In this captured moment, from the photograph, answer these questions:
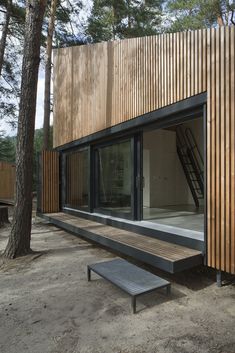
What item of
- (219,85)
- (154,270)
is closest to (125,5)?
(219,85)

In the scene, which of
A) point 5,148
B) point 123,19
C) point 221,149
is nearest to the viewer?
point 221,149

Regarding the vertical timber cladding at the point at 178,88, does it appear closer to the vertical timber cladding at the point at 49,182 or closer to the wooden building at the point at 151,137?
the wooden building at the point at 151,137

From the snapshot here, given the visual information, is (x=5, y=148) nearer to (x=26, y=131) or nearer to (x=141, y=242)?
(x=26, y=131)

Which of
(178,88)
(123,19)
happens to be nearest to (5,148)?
(123,19)

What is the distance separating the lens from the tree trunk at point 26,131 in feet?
17.2

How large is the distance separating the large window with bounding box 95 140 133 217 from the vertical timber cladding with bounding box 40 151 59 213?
224 cm

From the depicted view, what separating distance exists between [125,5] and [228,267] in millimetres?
12716

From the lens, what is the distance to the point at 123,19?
13.7 m

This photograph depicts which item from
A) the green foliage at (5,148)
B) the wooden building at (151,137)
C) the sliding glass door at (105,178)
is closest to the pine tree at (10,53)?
the wooden building at (151,137)

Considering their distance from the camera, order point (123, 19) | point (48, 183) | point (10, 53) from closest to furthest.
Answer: point (48, 183)
point (123, 19)
point (10, 53)

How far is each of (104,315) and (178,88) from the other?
3.26 metres

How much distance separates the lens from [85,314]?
120 inches

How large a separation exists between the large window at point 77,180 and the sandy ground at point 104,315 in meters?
3.38

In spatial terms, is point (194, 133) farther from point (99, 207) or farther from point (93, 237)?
point (93, 237)
